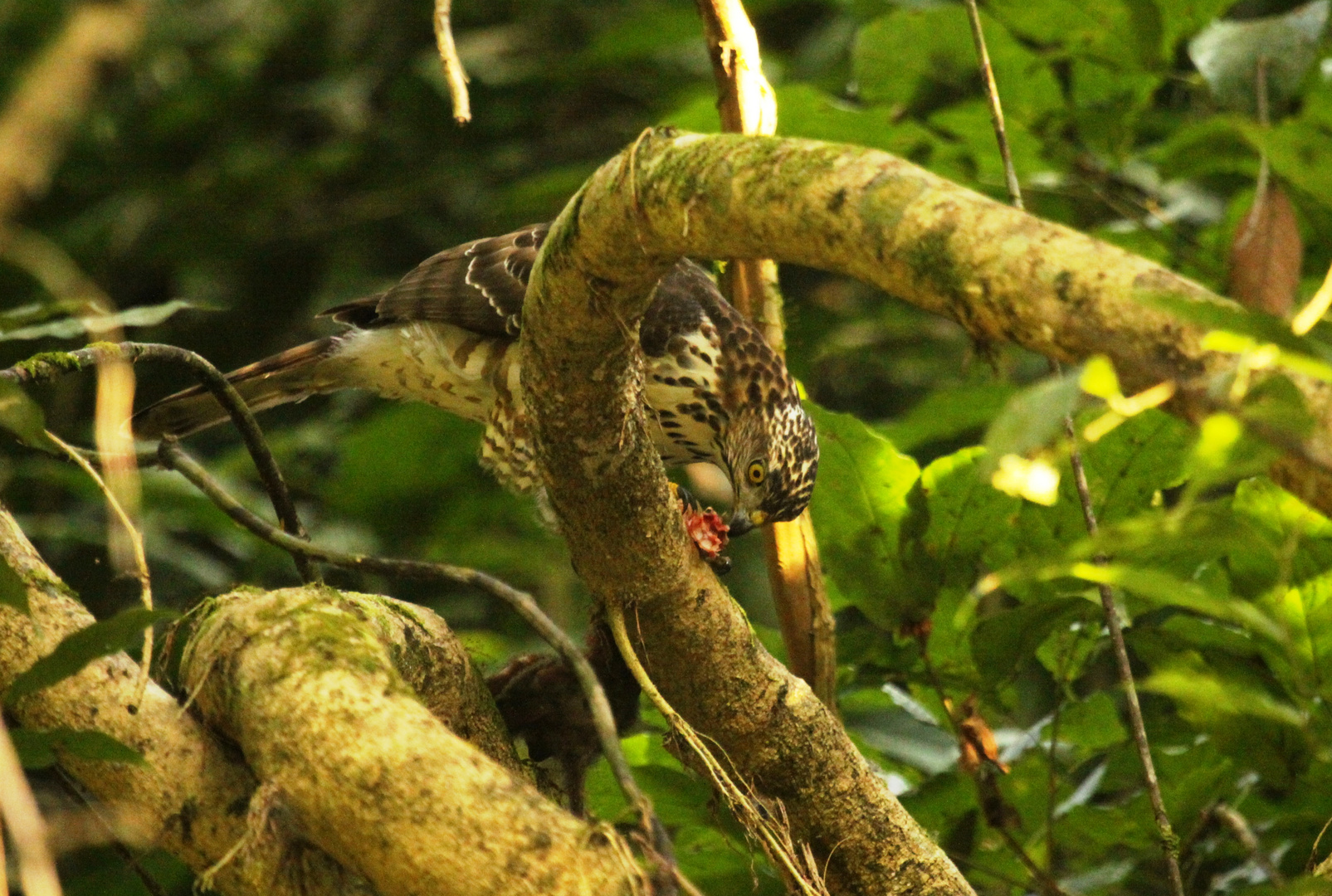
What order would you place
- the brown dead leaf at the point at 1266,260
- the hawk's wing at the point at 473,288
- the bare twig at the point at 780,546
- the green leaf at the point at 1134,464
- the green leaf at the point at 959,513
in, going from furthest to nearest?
Result: the hawk's wing at the point at 473,288 < the bare twig at the point at 780,546 < the green leaf at the point at 959,513 < the green leaf at the point at 1134,464 < the brown dead leaf at the point at 1266,260

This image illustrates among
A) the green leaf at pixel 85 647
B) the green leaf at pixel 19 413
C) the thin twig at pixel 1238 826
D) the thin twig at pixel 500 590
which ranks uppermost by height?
the green leaf at pixel 19 413

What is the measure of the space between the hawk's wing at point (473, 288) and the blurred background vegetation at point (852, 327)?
0.58m

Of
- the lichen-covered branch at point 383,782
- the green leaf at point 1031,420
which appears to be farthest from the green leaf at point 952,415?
Result: the green leaf at point 1031,420

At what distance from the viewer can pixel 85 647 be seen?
185 centimetres

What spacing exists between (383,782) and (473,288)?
2.44m

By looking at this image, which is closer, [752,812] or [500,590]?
[500,590]

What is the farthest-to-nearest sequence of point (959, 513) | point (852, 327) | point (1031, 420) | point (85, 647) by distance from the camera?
point (852, 327) < point (959, 513) < point (85, 647) < point (1031, 420)

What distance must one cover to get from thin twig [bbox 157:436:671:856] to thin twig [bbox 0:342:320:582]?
9cm

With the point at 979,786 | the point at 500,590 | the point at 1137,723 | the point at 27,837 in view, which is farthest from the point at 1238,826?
the point at 27,837

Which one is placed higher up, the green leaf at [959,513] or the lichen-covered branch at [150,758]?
the lichen-covered branch at [150,758]

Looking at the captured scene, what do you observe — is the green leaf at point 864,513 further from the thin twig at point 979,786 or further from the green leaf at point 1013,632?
the green leaf at point 1013,632

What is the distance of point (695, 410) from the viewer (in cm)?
419

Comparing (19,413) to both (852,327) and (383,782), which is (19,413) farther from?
(852,327)

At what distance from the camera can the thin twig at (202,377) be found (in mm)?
2406
